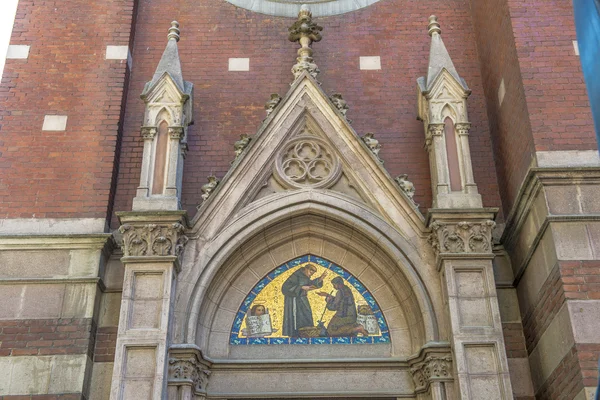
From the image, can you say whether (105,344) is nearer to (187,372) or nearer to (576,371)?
(187,372)

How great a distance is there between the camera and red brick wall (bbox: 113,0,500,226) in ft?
38.0

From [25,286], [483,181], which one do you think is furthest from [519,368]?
[25,286]

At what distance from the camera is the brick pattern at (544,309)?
8789 millimetres

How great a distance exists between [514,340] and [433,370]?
46.8 inches

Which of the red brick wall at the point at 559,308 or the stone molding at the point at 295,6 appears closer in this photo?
the red brick wall at the point at 559,308

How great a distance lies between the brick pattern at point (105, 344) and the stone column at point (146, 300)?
60 centimetres

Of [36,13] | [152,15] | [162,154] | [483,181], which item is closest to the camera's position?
[162,154]

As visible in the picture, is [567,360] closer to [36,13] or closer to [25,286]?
[25,286]

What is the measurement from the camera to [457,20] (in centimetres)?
1302

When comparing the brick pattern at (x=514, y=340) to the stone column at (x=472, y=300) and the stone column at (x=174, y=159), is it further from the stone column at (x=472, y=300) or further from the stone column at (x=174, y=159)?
the stone column at (x=174, y=159)

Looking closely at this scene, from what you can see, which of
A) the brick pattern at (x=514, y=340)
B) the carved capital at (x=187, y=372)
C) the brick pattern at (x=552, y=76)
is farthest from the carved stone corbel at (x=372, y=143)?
the carved capital at (x=187, y=372)

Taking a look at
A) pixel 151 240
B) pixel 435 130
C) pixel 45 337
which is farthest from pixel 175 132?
pixel 435 130

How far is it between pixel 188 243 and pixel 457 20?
19.0ft

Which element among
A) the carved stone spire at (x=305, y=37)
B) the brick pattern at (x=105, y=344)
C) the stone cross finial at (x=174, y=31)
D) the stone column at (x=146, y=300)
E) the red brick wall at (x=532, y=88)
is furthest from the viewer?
the stone cross finial at (x=174, y=31)
